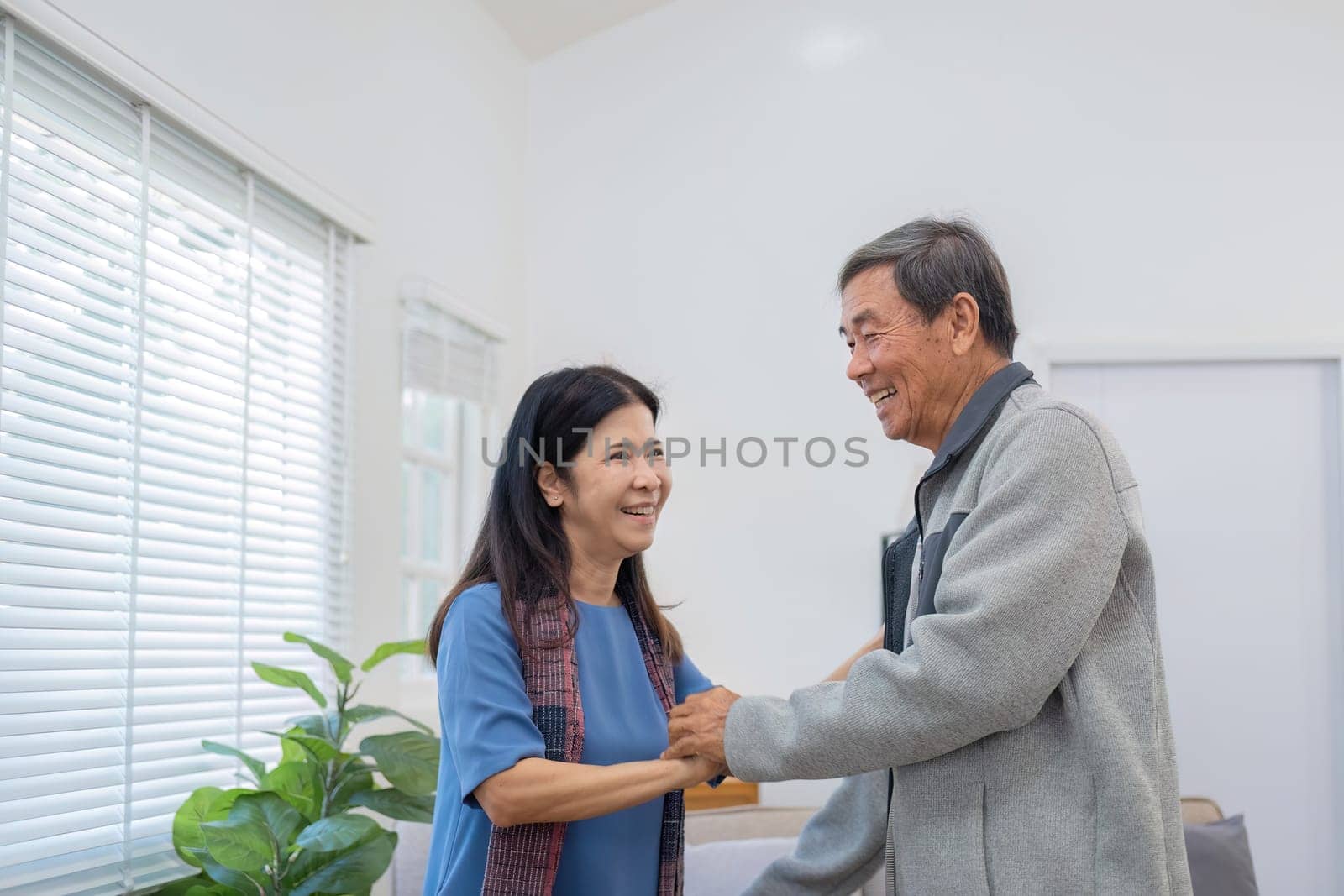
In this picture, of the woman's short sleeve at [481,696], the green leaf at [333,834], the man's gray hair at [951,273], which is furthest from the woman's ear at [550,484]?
the green leaf at [333,834]

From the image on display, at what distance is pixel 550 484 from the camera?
175cm

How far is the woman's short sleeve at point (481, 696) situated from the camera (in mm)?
1464

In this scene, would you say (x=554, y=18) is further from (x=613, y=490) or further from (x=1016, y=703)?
(x=1016, y=703)

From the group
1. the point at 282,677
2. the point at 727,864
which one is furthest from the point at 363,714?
the point at 727,864

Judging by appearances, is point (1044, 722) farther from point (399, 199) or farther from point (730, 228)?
point (730, 228)

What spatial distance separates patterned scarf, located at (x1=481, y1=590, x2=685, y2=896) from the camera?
1493 millimetres

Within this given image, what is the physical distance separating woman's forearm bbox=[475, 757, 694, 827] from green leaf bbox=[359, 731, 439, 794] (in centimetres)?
106

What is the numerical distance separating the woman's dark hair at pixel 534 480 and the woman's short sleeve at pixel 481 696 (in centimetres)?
11

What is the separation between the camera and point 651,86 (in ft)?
15.1

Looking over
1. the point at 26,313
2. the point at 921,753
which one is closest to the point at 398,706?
the point at 26,313

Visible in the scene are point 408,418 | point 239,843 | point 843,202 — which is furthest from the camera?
point 843,202

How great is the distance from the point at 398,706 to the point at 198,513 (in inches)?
43.0

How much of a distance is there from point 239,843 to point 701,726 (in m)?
1.06

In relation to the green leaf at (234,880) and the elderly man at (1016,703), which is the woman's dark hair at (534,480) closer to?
the elderly man at (1016,703)
